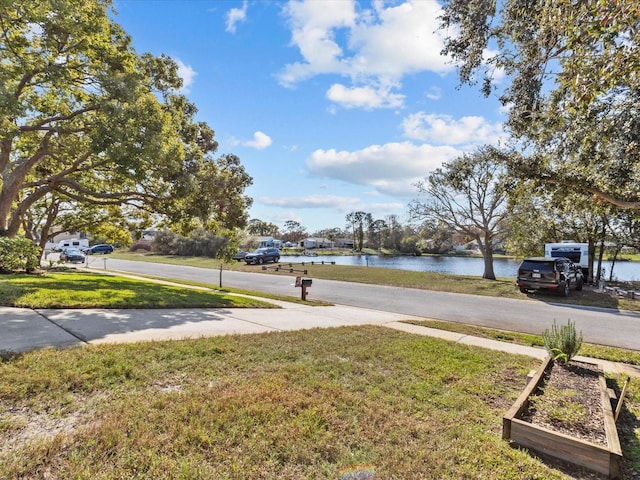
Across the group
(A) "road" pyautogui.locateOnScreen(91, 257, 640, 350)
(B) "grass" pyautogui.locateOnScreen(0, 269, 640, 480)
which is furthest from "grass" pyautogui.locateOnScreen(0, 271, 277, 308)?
(A) "road" pyautogui.locateOnScreen(91, 257, 640, 350)

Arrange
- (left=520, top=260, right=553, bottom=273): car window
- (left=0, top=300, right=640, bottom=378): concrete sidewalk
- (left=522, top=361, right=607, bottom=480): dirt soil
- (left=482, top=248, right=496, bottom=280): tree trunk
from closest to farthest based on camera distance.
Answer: (left=522, top=361, right=607, bottom=480): dirt soil < (left=0, top=300, right=640, bottom=378): concrete sidewalk < (left=520, top=260, right=553, bottom=273): car window < (left=482, top=248, right=496, bottom=280): tree trunk

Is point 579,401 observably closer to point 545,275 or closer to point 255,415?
point 255,415

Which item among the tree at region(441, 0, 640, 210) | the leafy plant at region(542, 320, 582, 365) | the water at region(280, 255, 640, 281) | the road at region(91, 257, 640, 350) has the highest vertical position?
the tree at region(441, 0, 640, 210)

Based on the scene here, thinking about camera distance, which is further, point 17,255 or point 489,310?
point 489,310

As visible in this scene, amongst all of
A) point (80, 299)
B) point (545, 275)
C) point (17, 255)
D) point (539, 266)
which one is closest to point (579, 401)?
point (80, 299)

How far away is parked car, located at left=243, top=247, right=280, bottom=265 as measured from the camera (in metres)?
31.8

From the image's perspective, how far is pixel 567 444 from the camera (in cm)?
263

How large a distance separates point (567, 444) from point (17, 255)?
15124 millimetres

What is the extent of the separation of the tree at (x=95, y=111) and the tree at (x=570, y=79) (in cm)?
858

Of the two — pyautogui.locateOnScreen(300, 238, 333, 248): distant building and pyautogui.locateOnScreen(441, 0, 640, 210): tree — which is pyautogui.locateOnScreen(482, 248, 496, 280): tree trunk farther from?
pyautogui.locateOnScreen(300, 238, 333, 248): distant building

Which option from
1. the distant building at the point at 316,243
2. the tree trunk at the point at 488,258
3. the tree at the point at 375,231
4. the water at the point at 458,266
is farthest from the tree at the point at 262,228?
the tree trunk at the point at 488,258

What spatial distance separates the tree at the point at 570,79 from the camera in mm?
3666

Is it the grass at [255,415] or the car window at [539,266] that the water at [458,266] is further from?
the grass at [255,415]

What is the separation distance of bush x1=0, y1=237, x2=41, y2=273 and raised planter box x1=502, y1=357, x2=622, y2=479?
47.5 ft
